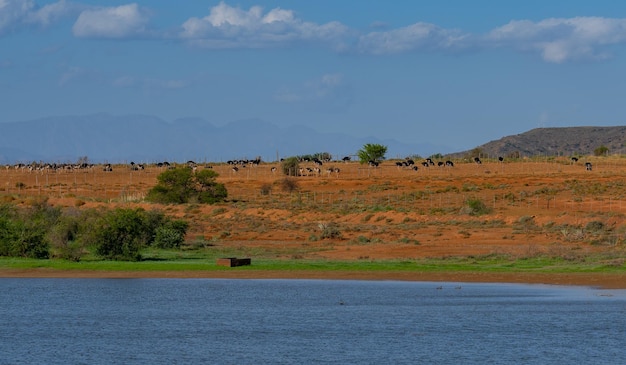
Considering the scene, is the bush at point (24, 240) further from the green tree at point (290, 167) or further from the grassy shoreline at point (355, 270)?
the green tree at point (290, 167)

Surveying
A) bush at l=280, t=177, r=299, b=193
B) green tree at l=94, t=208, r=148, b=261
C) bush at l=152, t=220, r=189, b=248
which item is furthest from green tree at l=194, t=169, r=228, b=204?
green tree at l=94, t=208, r=148, b=261

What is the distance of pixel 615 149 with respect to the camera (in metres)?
172

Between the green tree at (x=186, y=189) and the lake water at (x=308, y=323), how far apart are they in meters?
40.3

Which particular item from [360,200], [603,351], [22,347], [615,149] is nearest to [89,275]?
[22,347]

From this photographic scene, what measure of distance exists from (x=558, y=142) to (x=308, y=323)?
552 ft

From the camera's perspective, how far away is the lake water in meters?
22.2

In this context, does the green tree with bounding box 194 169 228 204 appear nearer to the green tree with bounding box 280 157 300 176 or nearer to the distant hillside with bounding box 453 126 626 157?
the green tree with bounding box 280 157 300 176

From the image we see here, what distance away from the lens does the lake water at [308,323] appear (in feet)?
72.9

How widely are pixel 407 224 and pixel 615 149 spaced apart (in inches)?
4756

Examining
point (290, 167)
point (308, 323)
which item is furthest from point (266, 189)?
point (308, 323)

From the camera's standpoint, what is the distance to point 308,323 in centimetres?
2678

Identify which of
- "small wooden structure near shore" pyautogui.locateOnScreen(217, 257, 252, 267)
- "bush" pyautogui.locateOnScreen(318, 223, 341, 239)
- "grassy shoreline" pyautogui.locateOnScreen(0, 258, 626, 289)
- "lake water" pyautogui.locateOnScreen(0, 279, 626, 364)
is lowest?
"lake water" pyautogui.locateOnScreen(0, 279, 626, 364)

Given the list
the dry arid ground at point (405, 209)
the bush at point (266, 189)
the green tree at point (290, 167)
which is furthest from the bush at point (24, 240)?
the green tree at point (290, 167)

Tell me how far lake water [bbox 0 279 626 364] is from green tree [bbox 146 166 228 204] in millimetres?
40348
